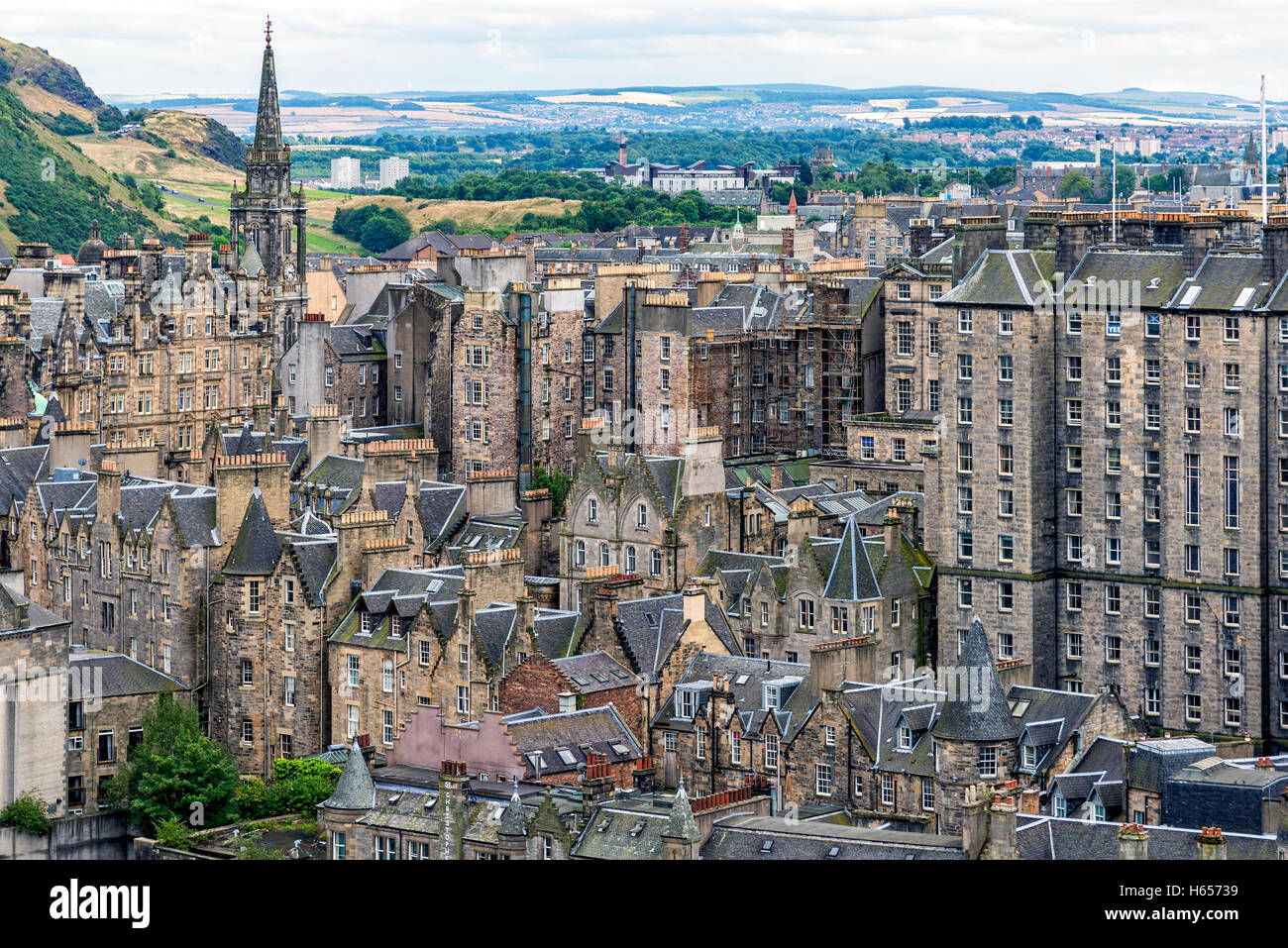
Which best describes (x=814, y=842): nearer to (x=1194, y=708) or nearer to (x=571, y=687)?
(x=571, y=687)

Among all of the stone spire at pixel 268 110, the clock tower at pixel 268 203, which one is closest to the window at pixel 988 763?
the clock tower at pixel 268 203

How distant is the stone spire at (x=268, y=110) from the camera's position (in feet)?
589

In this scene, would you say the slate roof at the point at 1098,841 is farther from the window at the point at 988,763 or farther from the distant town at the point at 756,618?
the window at the point at 988,763

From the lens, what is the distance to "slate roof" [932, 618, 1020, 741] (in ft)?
225

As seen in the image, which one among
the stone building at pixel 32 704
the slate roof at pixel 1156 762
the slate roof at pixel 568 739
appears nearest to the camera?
the slate roof at pixel 1156 762

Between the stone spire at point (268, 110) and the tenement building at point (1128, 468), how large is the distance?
102 metres

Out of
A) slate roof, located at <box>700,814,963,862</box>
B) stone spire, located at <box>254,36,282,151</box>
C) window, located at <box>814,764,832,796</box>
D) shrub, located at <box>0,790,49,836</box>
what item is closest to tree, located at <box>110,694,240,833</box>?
shrub, located at <box>0,790,49,836</box>

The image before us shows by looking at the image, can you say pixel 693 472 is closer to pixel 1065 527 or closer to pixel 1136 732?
pixel 1065 527

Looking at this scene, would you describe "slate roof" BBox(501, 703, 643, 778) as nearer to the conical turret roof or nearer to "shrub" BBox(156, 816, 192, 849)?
"shrub" BBox(156, 816, 192, 849)

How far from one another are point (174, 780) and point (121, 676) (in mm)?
9659

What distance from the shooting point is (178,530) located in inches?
3514
